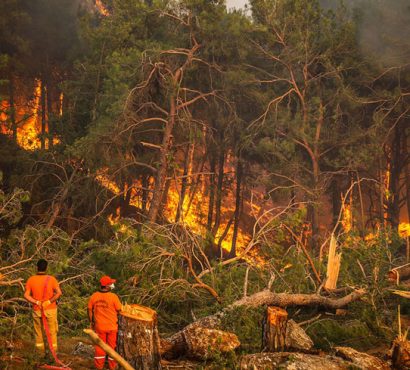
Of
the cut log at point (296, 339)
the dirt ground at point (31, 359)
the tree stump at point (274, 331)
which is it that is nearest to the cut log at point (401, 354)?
the cut log at point (296, 339)

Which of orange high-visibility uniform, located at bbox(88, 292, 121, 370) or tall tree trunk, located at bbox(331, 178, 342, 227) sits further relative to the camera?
tall tree trunk, located at bbox(331, 178, 342, 227)

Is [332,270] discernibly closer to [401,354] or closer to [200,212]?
[401,354]

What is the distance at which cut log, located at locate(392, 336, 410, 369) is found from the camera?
21.0 feet

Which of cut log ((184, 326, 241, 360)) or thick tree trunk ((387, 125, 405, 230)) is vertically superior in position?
thick tree trunk ((387, 125, 405, 230))

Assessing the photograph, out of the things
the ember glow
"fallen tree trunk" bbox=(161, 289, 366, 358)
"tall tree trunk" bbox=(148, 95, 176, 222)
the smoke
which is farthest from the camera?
the ember glow

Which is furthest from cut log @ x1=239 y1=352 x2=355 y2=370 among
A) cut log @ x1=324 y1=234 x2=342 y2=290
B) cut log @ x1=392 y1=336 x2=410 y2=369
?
cut log @ x1=324 y1=234 x2=342 y2=290

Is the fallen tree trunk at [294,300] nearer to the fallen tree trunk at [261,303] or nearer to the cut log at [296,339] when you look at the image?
the fallen tree trunk at [261,303]

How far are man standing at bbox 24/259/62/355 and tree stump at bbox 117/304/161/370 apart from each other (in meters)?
1.32

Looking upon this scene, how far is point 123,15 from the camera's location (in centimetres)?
1994

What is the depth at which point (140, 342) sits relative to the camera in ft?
18.9

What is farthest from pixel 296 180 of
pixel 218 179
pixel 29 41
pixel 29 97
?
pixel 29 97

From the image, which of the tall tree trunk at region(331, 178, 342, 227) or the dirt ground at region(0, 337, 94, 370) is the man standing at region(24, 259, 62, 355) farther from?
the tall tree trunk at region(331, 178, 342, 227)

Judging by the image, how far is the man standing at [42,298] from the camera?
6523 millimetres

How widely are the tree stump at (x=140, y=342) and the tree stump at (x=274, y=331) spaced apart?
1.58 meters
